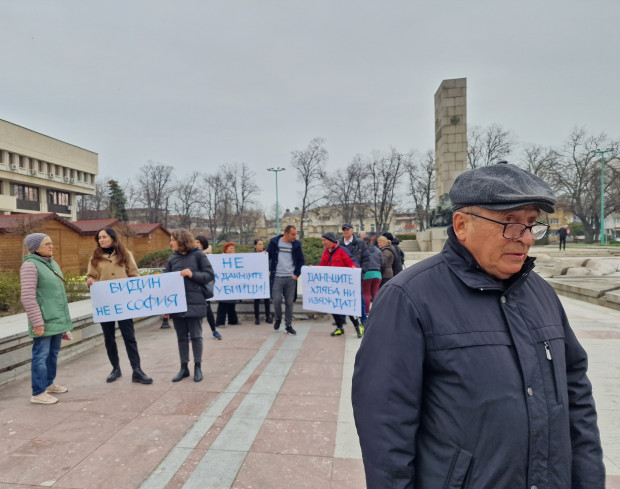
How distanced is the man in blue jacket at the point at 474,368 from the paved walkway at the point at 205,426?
1805 mm

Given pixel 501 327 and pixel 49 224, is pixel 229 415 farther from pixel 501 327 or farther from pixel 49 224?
pixel 49 224

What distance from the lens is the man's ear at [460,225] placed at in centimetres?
153

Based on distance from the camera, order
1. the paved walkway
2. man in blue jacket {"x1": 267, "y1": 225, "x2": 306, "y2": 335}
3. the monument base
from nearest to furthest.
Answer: the paved walkway < man in blue jacket {"x1": 267, "y1": 225, "x2": 306, "y2": 335} < the monument base

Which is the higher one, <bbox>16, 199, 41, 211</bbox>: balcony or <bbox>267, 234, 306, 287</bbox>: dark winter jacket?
<bbox>16, 199, 41, 211</bbox>: balcony

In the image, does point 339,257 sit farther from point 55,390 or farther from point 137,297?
point 55,390

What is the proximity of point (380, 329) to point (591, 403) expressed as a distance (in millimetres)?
982

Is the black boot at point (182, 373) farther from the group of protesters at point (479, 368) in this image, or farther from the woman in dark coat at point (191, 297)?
the group of protesters at point (479, 368)

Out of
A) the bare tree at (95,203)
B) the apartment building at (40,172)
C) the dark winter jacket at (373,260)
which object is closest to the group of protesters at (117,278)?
the dark winter jacket at (373,260)

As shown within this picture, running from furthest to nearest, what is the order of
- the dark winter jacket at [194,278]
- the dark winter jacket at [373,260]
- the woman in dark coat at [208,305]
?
1. the dark winter jacket at [373,260]
2. the woman in dark coat at [208,305]
3. the dark winter jacket at [194,278]

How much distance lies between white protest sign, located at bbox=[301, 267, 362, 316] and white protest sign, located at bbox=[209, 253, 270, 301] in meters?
1.16

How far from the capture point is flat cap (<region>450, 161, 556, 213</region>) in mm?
1396

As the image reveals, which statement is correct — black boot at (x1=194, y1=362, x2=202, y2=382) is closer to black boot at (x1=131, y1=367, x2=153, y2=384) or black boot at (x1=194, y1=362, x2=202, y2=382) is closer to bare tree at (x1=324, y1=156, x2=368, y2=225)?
black boot at (x1=131, y1=367, x2=153, y2=384)

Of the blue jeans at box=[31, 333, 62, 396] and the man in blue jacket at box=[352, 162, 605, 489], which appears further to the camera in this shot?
the blue jeans at box=[31, 333, 62, 396]

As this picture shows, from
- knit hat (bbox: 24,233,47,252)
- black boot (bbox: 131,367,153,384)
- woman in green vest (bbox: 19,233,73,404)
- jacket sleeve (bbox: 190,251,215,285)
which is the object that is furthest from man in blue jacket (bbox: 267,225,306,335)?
knit hat (bbox: 24,233,47,252)
